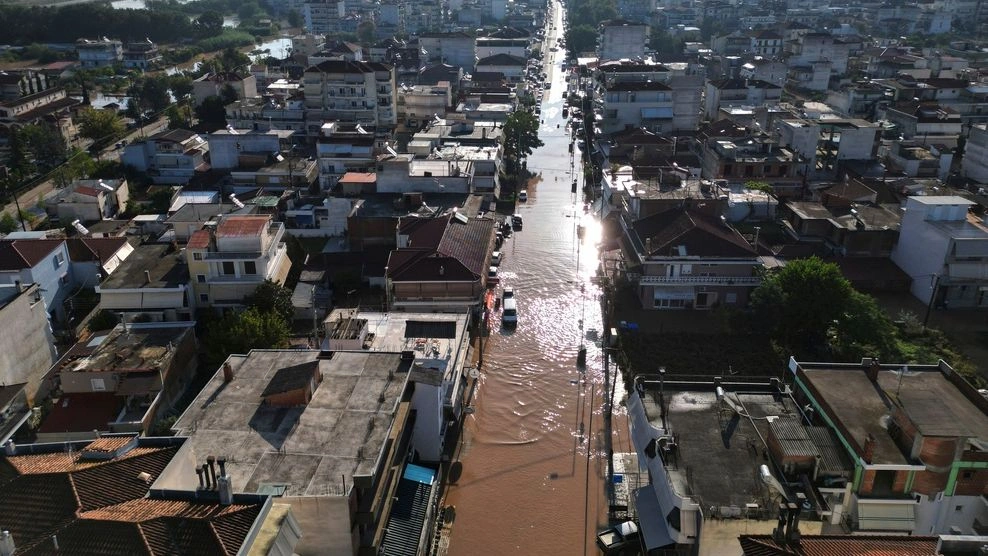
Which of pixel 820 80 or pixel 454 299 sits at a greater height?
pixel 820 80

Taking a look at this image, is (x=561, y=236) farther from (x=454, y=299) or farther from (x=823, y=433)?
(x=823, y=433)

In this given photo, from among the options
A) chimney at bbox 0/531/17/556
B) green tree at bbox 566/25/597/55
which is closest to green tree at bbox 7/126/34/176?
chimney at bbox 0/531/17/556

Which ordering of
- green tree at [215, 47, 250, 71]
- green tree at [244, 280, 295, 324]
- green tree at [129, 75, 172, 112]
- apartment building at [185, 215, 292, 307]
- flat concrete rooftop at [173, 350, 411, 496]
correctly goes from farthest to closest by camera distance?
green tree at [215, 47, 250, 71] < green tree at [129, 75, 172, 112] < apartment building at [185, 215, 292, 307] < green tree at [244, 280, 295, 324] < flat concrete rooftop at [173, 350, 411, 496]

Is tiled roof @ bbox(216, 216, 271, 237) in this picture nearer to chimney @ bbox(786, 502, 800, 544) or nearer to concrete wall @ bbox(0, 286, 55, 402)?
concrete wall @ bbox(0, 286, 55, 402)

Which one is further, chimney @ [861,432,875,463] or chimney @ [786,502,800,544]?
chimney @ [861,432,875,463]

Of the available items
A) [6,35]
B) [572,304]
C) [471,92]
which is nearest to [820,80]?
[471,92]

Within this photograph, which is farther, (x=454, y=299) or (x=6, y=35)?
(x=6, y=35)

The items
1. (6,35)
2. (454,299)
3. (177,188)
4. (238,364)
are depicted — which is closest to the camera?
(238,364)
